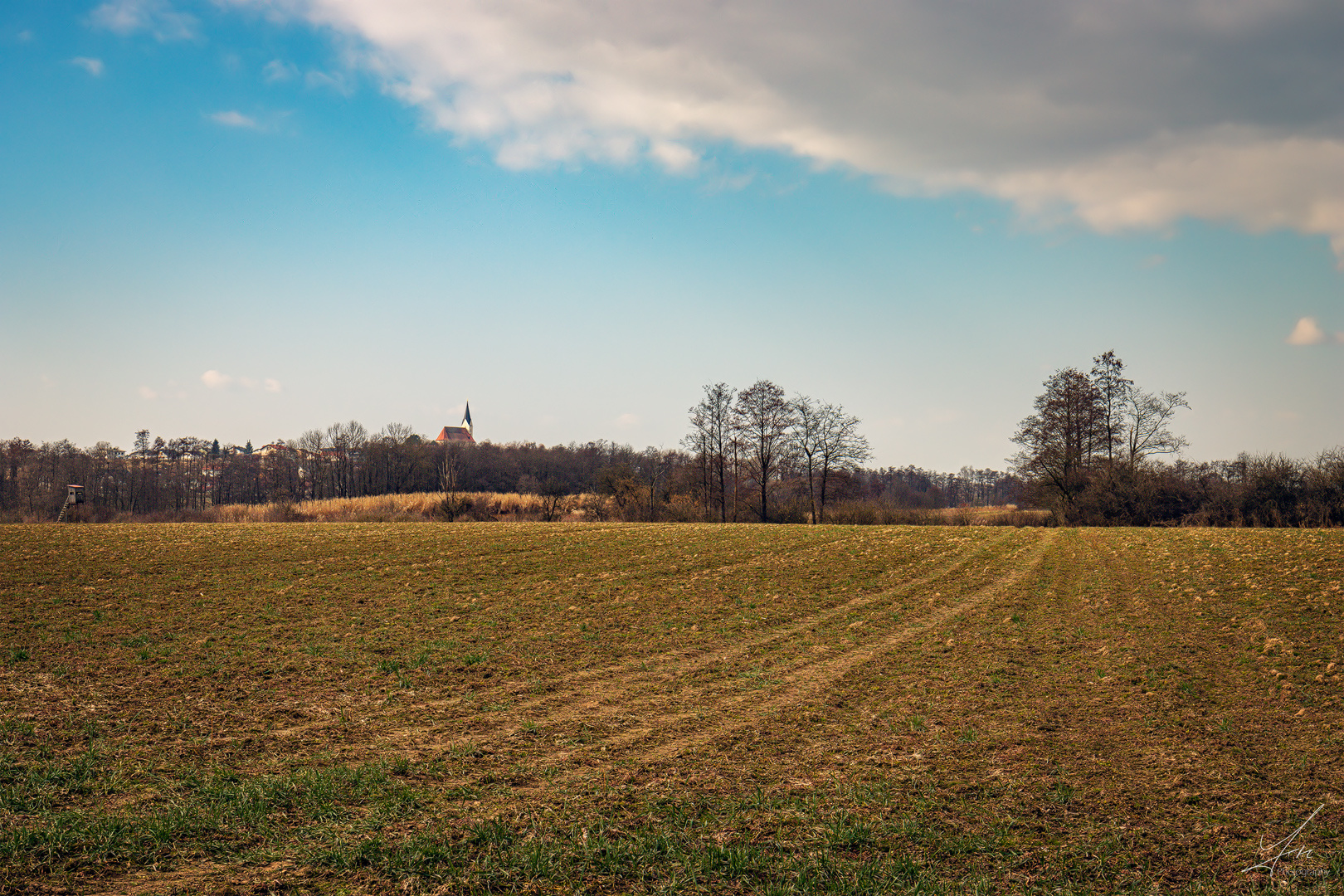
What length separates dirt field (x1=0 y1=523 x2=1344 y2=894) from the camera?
17.7 ft

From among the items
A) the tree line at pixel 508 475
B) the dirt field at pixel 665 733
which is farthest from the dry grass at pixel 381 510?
the dirt field at pixel 665 733

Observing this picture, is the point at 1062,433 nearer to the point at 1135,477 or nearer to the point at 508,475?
the point at 1135,477

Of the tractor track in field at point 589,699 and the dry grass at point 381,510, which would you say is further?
the dry grass at point 381,510

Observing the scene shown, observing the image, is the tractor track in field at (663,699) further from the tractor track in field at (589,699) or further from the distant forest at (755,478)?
the distant forest at (755,478)

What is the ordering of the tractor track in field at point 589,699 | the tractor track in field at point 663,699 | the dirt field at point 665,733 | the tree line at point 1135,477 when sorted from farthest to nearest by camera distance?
1. the tree line at point 1135,477
2. the tractor track in field at point 589,699
3. the tractor track in field at point 663,699
4. the dirt field at point 665,733

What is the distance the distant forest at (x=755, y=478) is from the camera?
39.9m

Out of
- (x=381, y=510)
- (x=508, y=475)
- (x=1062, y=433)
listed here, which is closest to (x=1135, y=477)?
(x=1062, y=433)

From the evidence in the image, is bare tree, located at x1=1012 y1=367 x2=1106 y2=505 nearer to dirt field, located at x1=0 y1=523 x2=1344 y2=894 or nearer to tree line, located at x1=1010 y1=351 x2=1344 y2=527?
tree line, located at x1=1010 y1=351 x2=1344 y2=527

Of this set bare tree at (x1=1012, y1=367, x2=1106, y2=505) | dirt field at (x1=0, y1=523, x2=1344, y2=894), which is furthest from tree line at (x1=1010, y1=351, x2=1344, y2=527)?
dirt field at (x1=0, y1=523, x2=1344, y2=894)

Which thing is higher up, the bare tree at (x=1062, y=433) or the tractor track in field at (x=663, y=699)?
the bare tree at (x=1062, y=433)

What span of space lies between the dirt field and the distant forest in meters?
25.5

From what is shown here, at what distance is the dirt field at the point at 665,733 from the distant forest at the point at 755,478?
25.5 meters

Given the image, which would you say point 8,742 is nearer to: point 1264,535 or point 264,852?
point 264,852

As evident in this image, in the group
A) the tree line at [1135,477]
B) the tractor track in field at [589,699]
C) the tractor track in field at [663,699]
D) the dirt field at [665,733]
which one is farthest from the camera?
the tree line at [1135,477]
